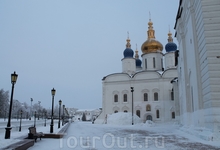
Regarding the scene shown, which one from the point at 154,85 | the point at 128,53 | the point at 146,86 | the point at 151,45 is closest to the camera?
the point at 154,85

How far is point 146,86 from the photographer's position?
42.7 metres

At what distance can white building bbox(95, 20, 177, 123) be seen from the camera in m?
41.3

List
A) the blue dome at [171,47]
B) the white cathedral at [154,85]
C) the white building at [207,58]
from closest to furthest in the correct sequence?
the white building at [207,58], the white cathedral at [154,85], the blue dome at [171,47]

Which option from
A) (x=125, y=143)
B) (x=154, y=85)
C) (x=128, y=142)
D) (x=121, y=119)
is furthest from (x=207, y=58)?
(x=154, y=85)

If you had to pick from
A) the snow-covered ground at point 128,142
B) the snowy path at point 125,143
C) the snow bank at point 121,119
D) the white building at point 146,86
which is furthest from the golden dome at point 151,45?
the snowy path at point 125,143

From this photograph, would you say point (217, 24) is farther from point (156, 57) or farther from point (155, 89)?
point (156, 57)

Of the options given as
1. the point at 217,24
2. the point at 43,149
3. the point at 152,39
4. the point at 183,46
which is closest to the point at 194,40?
the point at 217,24

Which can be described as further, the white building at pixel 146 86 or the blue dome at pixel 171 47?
the blue dome at pixel 171 47

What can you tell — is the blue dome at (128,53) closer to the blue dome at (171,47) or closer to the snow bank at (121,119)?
the blue dome at (171,47)

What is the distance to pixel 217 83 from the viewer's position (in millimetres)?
10344

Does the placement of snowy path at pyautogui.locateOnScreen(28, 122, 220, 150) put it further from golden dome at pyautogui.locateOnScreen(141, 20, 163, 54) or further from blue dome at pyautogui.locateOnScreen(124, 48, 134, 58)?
blue dome at pyautogui.locateOnScreen(124, 48, 134, 58)

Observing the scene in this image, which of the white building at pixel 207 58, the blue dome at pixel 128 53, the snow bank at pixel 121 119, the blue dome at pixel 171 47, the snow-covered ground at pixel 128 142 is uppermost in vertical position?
the blue dome at pixel 171 47

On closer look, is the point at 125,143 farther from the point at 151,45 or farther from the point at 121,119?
the point at 151,45

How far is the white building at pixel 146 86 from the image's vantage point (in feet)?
136
